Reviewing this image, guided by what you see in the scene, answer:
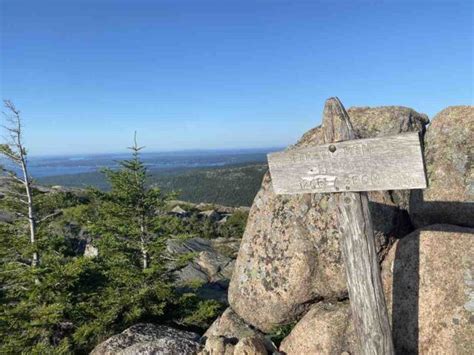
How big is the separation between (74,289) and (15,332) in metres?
2.48

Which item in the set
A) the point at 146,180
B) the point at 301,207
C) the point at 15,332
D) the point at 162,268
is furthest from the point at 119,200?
the point at 301,207

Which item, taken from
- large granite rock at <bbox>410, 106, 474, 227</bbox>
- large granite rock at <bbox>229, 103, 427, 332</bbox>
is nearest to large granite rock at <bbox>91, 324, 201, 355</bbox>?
large granite rock at <bbox>229, 103, 427, 332</bbox>

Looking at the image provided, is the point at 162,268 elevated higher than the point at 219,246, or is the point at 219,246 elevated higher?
the point at 162,268

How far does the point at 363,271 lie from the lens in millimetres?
6027

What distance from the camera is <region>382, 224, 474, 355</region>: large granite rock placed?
6.46 m

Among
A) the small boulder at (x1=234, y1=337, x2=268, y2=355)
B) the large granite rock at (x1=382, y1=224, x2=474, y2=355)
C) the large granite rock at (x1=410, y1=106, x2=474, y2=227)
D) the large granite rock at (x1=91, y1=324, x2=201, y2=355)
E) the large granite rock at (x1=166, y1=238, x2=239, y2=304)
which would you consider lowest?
the large granite rock at (x1=166, y1=238, x2=239, y2=304)

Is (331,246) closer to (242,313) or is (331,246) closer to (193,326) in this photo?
(242,313)

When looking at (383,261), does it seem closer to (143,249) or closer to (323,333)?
(323,333)

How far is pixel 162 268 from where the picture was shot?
16547 millimetres

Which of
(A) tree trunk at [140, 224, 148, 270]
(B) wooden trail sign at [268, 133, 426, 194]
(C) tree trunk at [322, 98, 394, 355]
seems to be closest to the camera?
(B) wooden trail sign at [268, 133, 426, 194]

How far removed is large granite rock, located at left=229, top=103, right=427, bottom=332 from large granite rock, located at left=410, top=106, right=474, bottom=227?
0.62m

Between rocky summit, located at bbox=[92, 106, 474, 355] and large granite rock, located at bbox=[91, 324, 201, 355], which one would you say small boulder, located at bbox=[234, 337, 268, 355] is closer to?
rocky summit, located at bbox=[92, 106, 474, 355]

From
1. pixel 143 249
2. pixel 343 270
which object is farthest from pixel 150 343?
pixel 143 249

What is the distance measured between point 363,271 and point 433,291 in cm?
180
